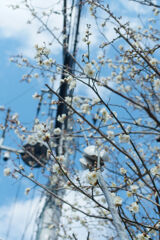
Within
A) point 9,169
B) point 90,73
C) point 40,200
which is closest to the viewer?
point 90,73

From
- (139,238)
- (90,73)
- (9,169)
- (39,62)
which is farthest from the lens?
(9,169)

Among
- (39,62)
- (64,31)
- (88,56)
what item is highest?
(64,31)

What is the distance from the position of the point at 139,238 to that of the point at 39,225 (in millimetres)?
2622

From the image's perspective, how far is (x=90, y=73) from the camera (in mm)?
1871

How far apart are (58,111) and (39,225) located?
229cm

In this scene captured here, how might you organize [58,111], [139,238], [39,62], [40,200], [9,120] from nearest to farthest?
[139,238] → [39,62] → [9,120] → [40,200] → [58,111]

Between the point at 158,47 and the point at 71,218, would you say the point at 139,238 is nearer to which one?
the point at 158,47

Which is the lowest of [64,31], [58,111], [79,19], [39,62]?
[39,62]

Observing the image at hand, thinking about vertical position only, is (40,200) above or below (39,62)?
below

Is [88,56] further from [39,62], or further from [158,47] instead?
[158,47]

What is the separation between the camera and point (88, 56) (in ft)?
6.28

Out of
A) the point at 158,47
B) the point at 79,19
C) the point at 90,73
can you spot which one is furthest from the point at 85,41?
the point at 79,19

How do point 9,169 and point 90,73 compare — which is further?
point 9,169

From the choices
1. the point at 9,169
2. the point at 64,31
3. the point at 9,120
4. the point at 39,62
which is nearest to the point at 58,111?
the point at 64,31
